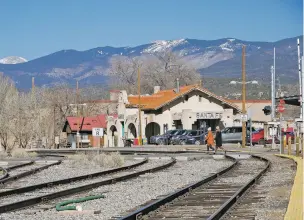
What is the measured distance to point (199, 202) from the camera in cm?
1636

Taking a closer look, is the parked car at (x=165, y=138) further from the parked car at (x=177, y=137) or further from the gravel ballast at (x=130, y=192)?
the gravel ballast at (x=130, y=192)

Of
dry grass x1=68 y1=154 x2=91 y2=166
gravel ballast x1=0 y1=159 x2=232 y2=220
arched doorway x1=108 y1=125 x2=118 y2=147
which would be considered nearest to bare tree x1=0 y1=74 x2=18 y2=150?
arched doorway x1=108 y1=125 x2=118 y2=147

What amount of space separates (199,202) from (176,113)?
70.1 meters

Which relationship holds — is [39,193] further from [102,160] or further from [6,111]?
[6,111]

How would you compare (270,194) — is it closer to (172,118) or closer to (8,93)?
(172,118)

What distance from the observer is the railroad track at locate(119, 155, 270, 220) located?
13.9 metres

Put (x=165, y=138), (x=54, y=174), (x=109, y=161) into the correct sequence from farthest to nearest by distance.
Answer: (x=165, y=138) < (x=109, y=161) < (x=54, y=174)

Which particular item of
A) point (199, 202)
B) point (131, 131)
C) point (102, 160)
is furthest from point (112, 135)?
point (199, 202)

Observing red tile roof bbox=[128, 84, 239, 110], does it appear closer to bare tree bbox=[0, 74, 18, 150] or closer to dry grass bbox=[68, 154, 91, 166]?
bare tree bbox=[0, 74, 18, 150]

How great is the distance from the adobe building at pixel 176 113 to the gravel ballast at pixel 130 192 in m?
55.4

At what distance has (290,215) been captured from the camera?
12805mm

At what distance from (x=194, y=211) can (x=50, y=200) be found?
162 inches

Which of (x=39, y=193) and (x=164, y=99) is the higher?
(x=164, y=99)

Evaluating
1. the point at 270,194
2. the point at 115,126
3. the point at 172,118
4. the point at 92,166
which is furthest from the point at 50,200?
the point at 115,126
